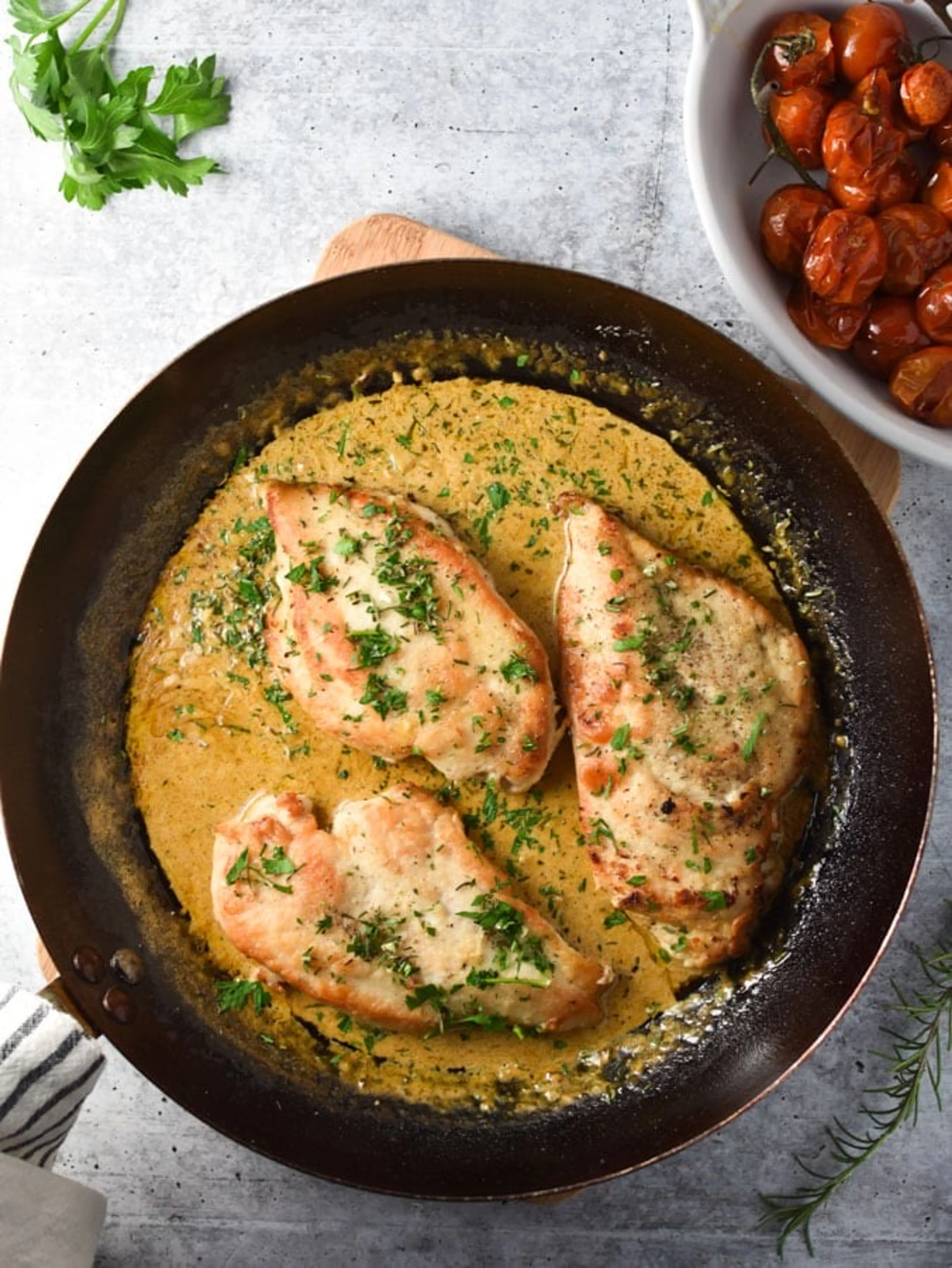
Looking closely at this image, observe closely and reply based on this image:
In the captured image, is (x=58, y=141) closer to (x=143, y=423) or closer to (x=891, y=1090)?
(x=143, y=423)

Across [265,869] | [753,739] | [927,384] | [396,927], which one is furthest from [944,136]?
[265,869]

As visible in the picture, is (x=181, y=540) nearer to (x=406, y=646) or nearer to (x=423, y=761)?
(x=406, y=646)

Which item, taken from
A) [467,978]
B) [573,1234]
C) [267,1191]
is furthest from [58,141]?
[573,1234]

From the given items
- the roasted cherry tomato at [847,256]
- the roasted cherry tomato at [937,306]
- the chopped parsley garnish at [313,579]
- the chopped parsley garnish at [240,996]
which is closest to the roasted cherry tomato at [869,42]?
the roasted cherry tomato at [847,256]

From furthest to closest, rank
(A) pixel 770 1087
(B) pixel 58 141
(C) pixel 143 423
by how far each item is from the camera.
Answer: (B) pixel 58 141 → (C) pixel 143 423 → (A) pixel 770 1087

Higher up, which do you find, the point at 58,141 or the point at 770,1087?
the point at 58,141

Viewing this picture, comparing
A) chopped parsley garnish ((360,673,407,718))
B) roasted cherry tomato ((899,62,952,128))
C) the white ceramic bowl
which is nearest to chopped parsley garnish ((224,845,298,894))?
chopped parsley garnish ((360,673,407,718))
